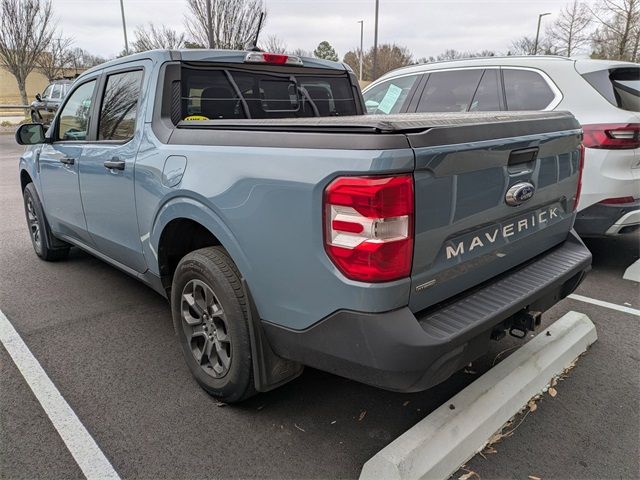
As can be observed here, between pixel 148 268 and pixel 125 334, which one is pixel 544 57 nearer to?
pixel 148 268

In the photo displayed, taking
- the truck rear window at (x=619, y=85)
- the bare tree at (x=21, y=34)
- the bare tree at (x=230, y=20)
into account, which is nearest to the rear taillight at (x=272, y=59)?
the truck rear window at (x=619, y=85)

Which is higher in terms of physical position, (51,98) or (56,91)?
(56,91)

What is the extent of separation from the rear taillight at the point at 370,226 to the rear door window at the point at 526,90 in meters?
3.64

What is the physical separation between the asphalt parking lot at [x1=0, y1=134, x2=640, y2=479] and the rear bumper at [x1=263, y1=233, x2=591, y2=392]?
1.80 feet

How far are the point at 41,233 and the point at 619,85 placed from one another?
584 cm

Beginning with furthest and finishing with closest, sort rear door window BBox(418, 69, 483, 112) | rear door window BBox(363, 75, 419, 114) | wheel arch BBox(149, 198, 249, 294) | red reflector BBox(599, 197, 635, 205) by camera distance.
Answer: rear door window BBox(363, 75, 419, 114) < rear door window BBox(418, 69, 483, 112) < red reflector BBox(599, 197, 635, 205) < wheel arch BBox(149, 198, 249, 294)

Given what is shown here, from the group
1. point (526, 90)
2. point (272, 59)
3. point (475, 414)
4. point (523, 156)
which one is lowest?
point (475, 414)

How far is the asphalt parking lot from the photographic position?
89.9 inches

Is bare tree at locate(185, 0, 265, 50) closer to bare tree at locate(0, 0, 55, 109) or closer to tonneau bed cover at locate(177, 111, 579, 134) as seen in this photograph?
bare tree at locate(0, 0, 55, 109)

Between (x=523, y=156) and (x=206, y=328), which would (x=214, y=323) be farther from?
(x=523, y=156)

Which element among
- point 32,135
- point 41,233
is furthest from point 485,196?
point 41,233

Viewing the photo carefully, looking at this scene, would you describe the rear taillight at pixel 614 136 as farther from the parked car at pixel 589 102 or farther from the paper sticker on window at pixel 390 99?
the paper sticker on window at pixel 390 99

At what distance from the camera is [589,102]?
4.45 m

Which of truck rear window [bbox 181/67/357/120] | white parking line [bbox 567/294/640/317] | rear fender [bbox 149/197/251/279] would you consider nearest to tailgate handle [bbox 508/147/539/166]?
rear fender [bbox 149/197/251/279]
